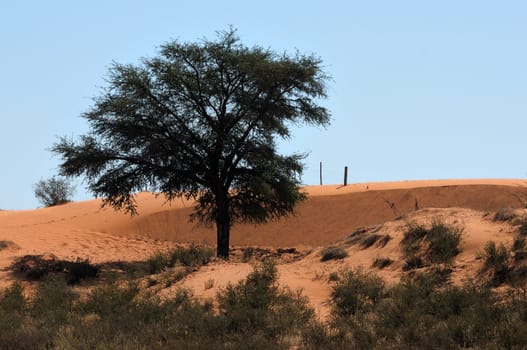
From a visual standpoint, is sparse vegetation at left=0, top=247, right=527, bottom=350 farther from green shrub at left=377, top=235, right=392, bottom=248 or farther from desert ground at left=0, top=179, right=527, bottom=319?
desert ground at left=0, top=179, right=527, bottom=319

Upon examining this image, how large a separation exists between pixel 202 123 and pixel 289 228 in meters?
13.1

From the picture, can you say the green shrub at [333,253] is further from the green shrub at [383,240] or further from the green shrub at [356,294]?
the green shrub at [356,294]

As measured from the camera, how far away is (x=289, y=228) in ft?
121

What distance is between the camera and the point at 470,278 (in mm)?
14406

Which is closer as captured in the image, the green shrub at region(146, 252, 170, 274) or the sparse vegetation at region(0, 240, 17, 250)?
the green shrub at region(146, 252, 170, 274)

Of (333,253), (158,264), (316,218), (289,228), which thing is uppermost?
(316,218)

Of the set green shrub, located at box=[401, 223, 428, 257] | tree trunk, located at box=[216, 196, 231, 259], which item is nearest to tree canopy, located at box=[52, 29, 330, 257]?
tree trunk, located at box=[216, 196, 231, 259]

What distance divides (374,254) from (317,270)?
165cm

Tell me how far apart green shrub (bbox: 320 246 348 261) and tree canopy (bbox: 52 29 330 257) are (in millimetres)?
5069

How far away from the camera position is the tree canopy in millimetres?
24359

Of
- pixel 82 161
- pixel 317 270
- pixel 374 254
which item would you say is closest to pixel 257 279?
pixel 317 270

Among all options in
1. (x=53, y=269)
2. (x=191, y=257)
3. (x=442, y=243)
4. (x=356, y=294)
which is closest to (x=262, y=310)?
(x=356, y=294)

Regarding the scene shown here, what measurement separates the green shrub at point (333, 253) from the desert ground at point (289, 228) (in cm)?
21

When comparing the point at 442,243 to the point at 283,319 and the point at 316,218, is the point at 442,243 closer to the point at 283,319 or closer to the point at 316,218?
the point at 283,319
